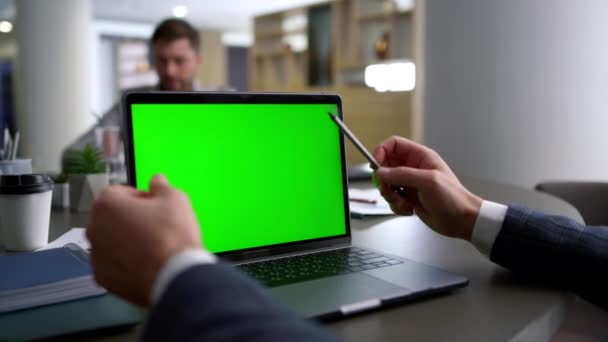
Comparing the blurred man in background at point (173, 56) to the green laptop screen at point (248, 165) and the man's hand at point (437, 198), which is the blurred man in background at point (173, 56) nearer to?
the green laptop screen at point (248, 165)

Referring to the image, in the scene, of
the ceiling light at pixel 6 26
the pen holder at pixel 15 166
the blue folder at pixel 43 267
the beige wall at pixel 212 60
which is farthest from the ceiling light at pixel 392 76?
the ceiling light at pixel 6 26

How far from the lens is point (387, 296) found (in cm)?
58

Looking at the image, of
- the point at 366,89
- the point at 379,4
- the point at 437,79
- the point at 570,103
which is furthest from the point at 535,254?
the point at 379,4

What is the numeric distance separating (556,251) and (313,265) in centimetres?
32

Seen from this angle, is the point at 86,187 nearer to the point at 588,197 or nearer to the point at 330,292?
the point at 330,292

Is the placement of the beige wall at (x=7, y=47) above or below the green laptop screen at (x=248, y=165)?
above

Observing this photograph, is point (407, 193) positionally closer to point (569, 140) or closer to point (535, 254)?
point (535, 254)

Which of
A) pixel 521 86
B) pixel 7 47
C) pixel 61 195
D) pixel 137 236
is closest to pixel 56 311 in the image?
pixel 137 236

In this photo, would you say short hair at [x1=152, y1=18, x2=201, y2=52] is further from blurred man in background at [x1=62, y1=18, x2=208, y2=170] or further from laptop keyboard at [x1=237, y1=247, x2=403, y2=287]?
laptop keyboard at [x1=237, y1=247, x2=403, y2=287]

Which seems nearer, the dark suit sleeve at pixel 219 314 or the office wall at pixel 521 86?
the dark suit sleeve at pixel 219 314


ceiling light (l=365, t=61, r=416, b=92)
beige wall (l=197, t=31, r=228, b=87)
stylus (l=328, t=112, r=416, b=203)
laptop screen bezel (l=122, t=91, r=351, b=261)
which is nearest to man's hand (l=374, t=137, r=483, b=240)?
stylus (l=328, t=112, r=416, b=203)

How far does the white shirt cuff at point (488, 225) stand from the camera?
28.0 inches

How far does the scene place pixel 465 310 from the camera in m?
0.57

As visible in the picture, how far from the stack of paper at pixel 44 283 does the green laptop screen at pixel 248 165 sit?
0.14 meters
